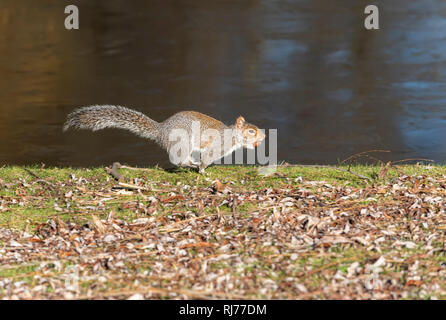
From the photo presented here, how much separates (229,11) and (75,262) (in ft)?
42.0

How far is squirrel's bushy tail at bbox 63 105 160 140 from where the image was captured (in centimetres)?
592

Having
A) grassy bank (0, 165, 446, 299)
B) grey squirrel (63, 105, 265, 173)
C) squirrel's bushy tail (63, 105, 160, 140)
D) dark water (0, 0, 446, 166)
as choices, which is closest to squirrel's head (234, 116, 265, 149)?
grey squirrel (63, 105, 265, 173)

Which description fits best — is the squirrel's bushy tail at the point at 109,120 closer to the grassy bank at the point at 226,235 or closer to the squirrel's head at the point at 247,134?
the grassy bank at the point at 226,235

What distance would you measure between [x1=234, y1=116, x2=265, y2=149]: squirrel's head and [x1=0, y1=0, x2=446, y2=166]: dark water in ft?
7.38

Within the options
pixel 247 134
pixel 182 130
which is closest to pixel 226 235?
pixel 182 130

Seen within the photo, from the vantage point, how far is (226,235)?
4207 mm

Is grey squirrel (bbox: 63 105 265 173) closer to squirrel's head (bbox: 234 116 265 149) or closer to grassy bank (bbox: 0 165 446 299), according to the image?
squirrel's head (bbox: 234 116 265 149)

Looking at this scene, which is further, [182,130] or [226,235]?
[182,130]

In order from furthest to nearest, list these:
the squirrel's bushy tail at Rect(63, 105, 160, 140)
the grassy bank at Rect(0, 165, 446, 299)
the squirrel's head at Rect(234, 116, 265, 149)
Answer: the squirrel's head at Rect(234, 116, 265, 149) < the squirrel's bushy tail at Rect(63, 105, 160, 140) < the grassy bank at Rect(0, 165, 446, 299)

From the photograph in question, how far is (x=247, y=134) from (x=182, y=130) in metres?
0.64

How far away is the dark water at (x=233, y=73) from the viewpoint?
9250mm

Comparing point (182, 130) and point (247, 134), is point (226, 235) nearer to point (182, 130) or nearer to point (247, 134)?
point (182, 130)

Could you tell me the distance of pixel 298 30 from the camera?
14.5m

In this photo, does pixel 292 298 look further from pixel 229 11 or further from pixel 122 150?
pixel 229 11
